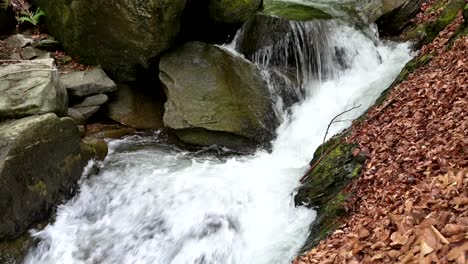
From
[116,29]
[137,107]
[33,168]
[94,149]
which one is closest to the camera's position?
[33,168]

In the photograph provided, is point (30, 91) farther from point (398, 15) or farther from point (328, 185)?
point (398, 15)

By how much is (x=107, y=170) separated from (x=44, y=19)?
5.52 m

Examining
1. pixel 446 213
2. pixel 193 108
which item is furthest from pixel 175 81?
pixel 446 213

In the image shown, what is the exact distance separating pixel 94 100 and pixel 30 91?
2.13 meters

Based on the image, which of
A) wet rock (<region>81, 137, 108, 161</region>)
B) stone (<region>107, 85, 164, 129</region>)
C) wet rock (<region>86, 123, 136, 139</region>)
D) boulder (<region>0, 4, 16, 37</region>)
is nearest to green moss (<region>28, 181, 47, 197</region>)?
wet rock (<region>81, 137, 108, 161</region>)

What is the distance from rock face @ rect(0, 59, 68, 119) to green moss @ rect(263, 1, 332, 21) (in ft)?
21.4

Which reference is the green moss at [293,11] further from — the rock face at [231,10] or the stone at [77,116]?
the stone at [77,116]

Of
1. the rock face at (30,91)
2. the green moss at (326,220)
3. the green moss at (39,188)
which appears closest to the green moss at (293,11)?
the rock face at (30,91)

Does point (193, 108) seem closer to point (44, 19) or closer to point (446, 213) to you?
point (44, 19)

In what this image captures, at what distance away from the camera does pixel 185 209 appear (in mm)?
7301

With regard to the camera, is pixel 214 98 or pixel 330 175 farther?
pixel 214 98

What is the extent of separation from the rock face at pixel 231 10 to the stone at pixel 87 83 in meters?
3.35

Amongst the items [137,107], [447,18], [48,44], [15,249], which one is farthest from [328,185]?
[48,44]

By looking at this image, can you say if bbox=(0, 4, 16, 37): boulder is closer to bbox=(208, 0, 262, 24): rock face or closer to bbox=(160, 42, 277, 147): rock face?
bbox=(160, 42, 277, 147): rock face
